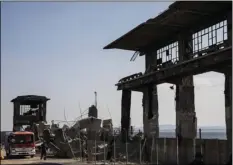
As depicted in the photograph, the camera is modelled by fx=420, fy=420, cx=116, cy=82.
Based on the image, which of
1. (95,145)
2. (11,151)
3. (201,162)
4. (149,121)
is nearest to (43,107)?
(11,151)

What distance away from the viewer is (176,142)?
27438mm

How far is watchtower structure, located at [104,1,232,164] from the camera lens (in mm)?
30219

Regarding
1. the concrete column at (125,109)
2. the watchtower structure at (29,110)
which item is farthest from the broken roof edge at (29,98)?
the concrete column at (125,109)

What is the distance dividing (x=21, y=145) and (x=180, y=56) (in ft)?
63.9

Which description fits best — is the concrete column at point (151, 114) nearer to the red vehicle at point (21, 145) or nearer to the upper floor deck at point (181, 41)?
the upper floor deck at point (181, 41)

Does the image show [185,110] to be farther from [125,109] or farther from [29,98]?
[29,98]

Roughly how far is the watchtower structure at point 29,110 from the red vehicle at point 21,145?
19.2 meters

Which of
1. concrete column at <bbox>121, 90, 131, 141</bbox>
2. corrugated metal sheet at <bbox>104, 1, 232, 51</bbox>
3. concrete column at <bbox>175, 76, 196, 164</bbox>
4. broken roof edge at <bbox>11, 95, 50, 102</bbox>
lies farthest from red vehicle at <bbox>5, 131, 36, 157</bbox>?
broken roof edge at <bbox>11, 95, 50, 102</bbox>

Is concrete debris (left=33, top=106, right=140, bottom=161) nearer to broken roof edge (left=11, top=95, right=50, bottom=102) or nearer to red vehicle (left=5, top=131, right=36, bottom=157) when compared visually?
red vehicle (left=5, top=131, right=36, bottom=157)

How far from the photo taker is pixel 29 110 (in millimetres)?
65812

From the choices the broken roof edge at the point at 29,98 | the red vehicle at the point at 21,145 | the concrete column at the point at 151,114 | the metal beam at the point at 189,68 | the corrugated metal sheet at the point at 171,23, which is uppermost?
the corrugated metal sheet at the point at 171,23

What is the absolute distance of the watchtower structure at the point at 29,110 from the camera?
A: 64.4 m

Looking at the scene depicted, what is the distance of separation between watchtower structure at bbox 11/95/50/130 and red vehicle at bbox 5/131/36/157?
19247 mm

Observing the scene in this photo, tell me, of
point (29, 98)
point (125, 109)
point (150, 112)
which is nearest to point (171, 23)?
point (150, 112)
